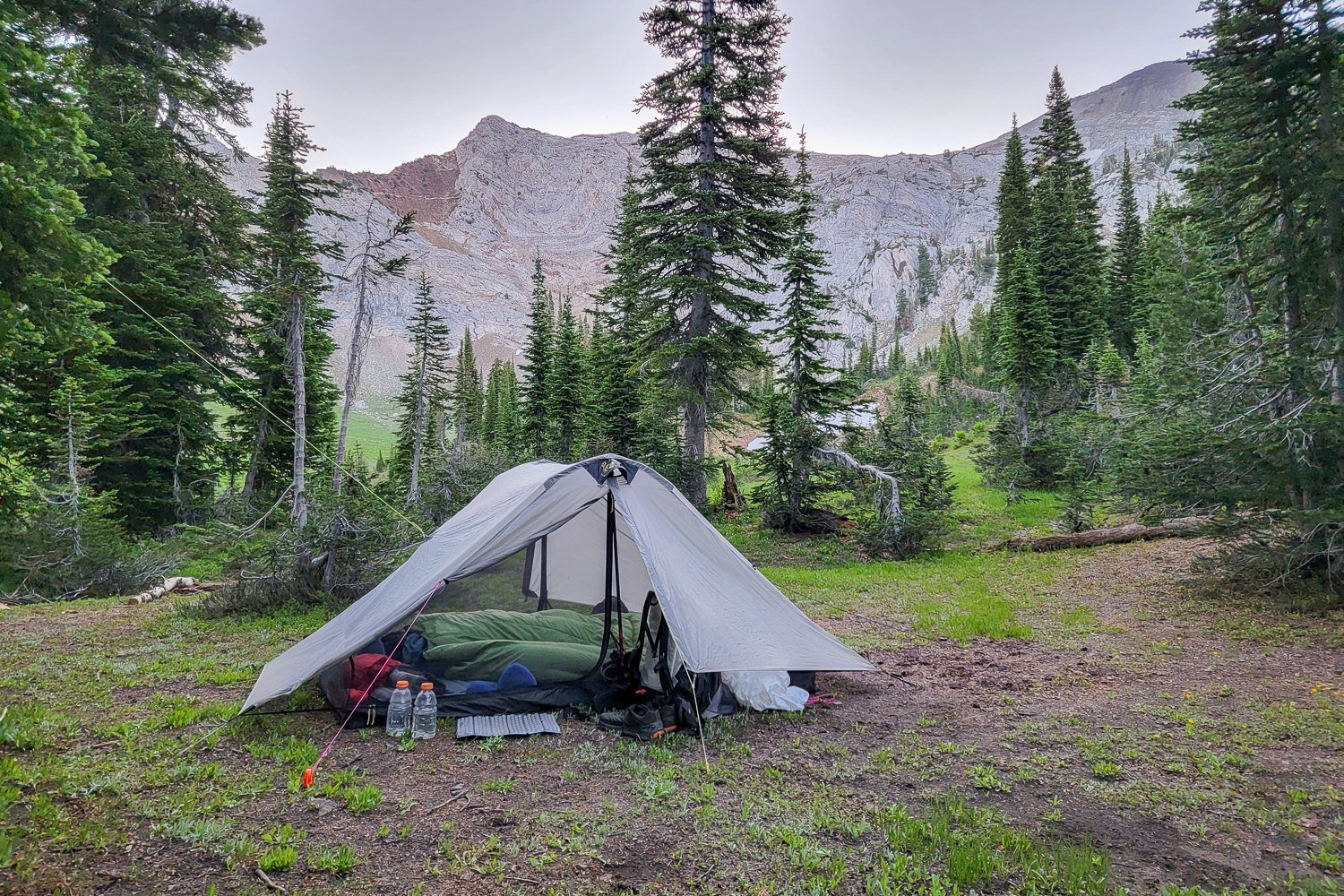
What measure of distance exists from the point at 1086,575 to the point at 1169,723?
7313 millimetres

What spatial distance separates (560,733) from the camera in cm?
506

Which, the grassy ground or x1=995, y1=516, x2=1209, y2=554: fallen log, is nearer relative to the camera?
the grassy ground

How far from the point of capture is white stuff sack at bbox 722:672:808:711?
18.2 feet

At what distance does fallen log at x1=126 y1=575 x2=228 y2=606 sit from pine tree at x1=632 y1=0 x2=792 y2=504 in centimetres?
1066

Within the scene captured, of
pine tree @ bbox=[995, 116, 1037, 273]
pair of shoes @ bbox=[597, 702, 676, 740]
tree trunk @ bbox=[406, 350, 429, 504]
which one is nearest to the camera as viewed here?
pair of shoes @ bbox=[597, 702, 676, 740]

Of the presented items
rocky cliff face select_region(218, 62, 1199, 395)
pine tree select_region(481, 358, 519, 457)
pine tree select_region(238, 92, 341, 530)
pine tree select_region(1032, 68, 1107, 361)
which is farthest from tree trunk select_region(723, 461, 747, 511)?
rocky cliff face select_region(218, 62, 1199, 395)

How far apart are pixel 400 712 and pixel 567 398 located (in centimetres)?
2077

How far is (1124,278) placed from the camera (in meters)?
36.8

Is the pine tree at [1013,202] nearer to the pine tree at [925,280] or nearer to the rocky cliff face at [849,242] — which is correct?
the rocky cliff face at [849,242]

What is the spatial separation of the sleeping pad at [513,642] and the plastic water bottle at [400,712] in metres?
0.75

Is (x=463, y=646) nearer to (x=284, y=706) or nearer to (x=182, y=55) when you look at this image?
(x=284, y=706)

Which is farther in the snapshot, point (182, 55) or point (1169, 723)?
point (182, 55)

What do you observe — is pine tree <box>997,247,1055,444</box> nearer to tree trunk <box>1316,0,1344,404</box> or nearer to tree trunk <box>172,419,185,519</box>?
tree trunk <box>1316,0,1344,404</box>

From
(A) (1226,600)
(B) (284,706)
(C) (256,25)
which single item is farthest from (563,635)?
(C) (256,25)
